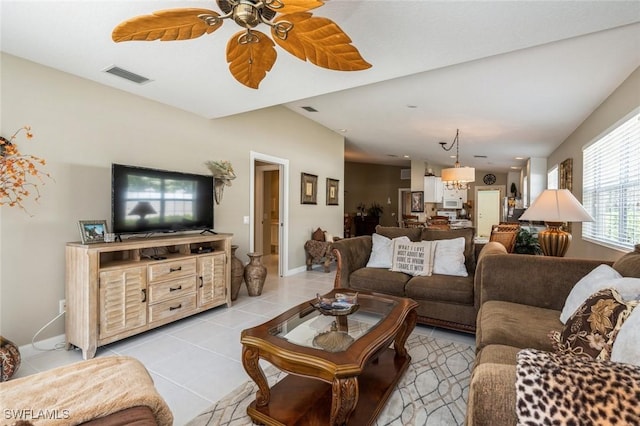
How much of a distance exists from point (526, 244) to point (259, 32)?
3.30 m

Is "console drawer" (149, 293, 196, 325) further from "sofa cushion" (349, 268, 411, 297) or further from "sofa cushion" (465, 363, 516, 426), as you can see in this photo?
"sofa cushion" (465, 363, 516, 426)

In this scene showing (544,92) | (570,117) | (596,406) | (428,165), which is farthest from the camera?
(428,165)

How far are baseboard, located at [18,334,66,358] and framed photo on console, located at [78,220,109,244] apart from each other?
0.92 m

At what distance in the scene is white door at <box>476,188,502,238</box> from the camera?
34.9 feet

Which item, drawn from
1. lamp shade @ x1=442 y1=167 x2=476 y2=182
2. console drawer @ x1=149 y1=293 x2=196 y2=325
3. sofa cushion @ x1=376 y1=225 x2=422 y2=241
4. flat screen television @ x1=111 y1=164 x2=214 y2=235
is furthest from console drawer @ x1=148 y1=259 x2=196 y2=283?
lamp shade @ x1=442 y1=167 x2=476 y2=182

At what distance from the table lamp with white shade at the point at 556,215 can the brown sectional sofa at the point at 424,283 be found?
72 cm

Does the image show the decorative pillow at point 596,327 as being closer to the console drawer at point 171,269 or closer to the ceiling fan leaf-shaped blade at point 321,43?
the ceiling fan leaf-shaped blade at point 321,43

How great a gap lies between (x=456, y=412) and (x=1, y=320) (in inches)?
136

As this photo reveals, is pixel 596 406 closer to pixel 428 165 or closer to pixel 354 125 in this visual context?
pixel 354 125

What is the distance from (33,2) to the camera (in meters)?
1.80

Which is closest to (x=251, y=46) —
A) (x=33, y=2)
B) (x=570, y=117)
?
(x=33, y=2)

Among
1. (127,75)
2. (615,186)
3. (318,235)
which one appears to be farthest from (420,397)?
(318,235)

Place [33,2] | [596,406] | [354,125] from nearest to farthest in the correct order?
[596,406]
[33,2]
[354,125]

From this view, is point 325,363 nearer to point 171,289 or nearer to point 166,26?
point 166,26
